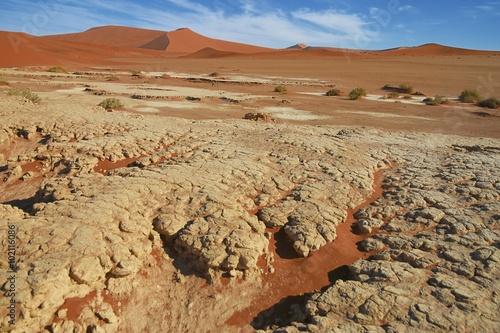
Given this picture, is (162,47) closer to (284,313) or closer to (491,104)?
(491,104)

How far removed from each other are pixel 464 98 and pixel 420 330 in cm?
1850

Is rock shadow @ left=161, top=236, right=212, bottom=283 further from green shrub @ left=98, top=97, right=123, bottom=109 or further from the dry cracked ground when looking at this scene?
green shrub @ left=98, top=97, right=123, bottom=109

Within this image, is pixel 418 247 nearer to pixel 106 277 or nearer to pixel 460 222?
pixel 460 222

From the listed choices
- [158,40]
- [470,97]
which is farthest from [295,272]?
[158,40]

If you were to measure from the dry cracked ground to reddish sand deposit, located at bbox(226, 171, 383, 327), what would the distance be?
0.13 ft

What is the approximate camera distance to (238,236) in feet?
Result: 13.2

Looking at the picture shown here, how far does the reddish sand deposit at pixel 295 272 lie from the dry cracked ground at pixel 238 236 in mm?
39

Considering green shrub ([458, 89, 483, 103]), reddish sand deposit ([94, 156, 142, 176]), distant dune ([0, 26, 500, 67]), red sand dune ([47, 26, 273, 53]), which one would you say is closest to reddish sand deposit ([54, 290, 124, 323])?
reddish sand deposit ([94, 156, 142, 176])

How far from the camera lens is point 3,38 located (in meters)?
38.3

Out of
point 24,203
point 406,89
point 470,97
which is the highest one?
point 406,89

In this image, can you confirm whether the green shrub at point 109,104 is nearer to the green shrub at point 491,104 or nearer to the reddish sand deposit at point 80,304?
the reddish sand deposit at point 80,304

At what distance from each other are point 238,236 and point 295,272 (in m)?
0.80

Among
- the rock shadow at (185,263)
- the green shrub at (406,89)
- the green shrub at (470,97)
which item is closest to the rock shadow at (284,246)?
the rock shadow at (185,263)

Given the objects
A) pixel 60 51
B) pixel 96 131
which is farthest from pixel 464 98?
pixel 60 51
